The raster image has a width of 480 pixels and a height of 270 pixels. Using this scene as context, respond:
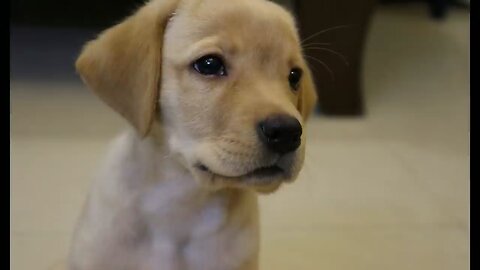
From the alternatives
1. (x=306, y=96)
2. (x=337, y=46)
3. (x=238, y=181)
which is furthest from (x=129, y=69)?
(x=337, y=46)

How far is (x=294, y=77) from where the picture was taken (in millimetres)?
1179

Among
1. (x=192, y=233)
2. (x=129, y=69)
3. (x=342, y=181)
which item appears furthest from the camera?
(x=342, y=181)

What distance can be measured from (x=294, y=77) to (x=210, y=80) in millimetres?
163

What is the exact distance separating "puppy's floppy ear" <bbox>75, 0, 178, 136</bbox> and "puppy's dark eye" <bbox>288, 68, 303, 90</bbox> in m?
0.21

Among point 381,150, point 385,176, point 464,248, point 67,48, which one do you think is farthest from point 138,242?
point 67,48

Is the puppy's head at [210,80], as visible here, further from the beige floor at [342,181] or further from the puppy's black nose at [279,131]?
the beige floor at [342,181]

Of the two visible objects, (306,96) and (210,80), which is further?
(306,96)

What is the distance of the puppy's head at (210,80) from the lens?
1.03m

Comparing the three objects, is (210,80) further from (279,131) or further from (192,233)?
(192,233)

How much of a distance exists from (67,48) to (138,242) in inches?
75.7

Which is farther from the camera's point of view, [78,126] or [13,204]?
[78,126]

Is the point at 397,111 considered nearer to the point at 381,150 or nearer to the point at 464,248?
the point at 381,150

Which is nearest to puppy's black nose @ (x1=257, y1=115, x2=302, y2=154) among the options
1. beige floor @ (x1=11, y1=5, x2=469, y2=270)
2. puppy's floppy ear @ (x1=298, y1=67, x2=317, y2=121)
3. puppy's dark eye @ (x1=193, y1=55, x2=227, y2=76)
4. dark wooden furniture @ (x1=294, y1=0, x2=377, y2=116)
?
puppy's dark eye @ (x1=193, y1=55, x2=227, y2=76)

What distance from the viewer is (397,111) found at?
2561 mm
